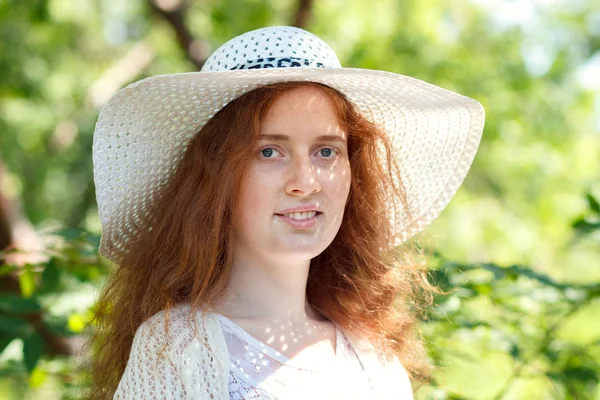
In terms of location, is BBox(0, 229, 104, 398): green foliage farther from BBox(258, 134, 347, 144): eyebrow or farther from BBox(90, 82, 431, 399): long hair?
BBox(258, 134, 347, 144): eyebrow

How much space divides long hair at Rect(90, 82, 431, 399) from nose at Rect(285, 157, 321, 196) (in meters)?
0.10

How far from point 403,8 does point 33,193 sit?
3.81 meters

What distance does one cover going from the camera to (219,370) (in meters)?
1.64

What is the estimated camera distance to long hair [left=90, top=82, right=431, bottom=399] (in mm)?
1772

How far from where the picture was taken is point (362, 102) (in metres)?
1.96

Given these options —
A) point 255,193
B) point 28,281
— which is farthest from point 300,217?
point 28,281

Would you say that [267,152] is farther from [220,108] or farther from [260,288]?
[260,288]

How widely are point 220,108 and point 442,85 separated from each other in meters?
3.84

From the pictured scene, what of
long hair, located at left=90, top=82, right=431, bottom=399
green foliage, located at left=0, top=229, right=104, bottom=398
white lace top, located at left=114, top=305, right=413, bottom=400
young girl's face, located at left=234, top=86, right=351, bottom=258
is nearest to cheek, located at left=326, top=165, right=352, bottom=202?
young girl's face, located at left=234, top=86, right=351, bottom=258

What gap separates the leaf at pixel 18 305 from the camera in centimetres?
209

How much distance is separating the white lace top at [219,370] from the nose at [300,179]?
32 centimetres

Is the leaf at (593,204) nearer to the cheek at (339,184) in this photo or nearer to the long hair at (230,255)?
the long hair at (230,255)

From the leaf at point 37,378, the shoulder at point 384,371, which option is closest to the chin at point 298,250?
the shoulder at point 384,371

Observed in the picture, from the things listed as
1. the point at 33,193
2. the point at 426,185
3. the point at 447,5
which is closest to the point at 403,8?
the point at 447,5
